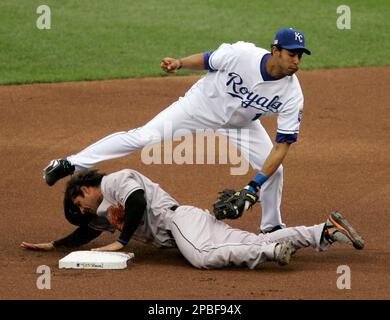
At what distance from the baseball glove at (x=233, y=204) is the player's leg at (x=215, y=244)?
0.39ft

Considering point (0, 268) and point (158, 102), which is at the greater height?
point (158, 102)

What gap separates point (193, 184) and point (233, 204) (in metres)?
2.51

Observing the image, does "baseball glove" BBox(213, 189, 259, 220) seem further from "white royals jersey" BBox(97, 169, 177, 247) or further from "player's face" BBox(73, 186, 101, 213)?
"player's face" BBox(73, 186, 101, 213)

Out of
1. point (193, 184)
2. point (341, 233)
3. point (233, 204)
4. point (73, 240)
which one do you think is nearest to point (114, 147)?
point (73, 240)

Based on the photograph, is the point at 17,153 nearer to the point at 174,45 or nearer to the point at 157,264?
the point at 157,264

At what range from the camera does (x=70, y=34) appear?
1483 centimetres

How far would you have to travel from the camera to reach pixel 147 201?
23.0 ft

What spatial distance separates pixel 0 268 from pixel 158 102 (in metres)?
5.50

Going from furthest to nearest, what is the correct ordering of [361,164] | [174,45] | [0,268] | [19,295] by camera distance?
1. [174,45]
2. [361,164]
3. [0,268]
4. [19,295]

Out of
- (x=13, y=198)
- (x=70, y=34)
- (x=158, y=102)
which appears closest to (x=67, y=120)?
(x=158, y=102)

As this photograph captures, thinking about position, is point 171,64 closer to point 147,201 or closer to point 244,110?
point 244,110

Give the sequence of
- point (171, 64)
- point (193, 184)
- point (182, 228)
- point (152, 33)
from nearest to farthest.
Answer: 1. point (182, 228)
2. point (171, 64)
3. point (193, 184)
4. point (152, 33)

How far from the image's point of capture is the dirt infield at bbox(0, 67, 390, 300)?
20.7ft

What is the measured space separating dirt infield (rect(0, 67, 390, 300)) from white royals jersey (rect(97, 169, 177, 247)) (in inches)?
6.2
